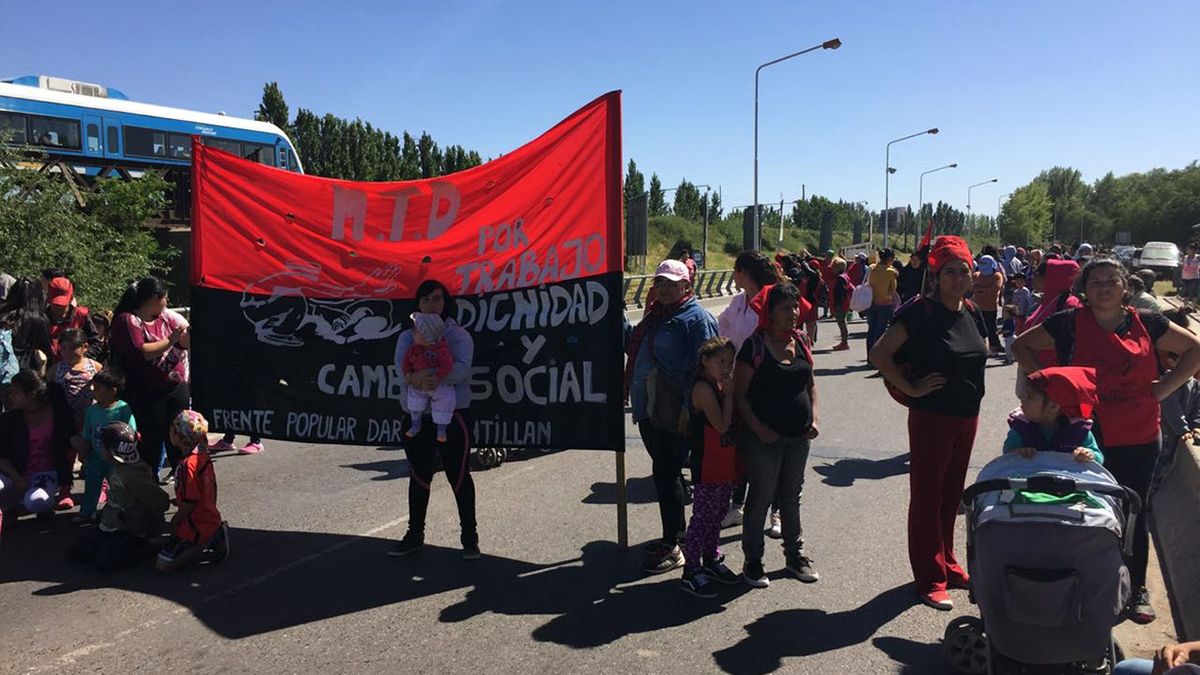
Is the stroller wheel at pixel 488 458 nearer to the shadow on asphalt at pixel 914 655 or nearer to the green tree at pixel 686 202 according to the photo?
the shadow on asphalt at pixel 914 655

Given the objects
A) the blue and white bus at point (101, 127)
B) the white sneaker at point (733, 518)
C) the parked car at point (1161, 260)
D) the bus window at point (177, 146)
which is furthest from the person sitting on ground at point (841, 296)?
the parked car at point (1161, 260)

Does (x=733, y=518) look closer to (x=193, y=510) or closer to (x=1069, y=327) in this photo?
(x=1069, y=327)

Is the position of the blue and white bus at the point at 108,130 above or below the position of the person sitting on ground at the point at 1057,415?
above

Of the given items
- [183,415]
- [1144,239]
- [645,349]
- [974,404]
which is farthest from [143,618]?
[1144,239]

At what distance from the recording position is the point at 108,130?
2217 centimetres

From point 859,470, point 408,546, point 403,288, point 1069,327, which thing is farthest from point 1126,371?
point 403,288

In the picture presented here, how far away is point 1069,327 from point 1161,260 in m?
41.7

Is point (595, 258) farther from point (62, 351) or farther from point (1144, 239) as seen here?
point (1144, 239)

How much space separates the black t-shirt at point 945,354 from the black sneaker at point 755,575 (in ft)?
4.01

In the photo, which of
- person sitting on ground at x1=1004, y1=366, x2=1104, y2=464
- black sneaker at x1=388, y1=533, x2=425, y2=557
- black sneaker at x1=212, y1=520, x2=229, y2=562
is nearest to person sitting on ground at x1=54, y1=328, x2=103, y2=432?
black sneaker at x1=212, y1=520, x2=229, y2=562

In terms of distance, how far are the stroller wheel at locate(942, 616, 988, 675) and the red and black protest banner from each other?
215cm

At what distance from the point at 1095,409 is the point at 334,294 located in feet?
15.0

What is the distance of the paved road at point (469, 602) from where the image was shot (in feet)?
12.4

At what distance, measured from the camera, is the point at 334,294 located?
5609 mm
